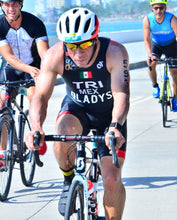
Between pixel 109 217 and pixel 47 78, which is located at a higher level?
pixel 47 78

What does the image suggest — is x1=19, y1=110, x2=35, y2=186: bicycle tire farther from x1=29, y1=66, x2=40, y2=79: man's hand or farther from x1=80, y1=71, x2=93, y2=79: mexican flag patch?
x1=80, y1=71, x2=93, y2=79: mexican flag patch

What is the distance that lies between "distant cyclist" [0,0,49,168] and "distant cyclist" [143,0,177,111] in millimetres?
4104

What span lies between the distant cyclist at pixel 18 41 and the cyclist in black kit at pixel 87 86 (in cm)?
174

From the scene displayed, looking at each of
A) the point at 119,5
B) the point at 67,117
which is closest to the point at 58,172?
the point at 67,117

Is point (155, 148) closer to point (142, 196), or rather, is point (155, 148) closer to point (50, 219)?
point (142, 196)

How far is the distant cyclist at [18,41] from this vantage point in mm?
6238

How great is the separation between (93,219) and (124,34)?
106 feet

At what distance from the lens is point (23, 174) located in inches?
249

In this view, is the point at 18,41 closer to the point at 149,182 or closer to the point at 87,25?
the point at 149,182

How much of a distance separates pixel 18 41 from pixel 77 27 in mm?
2437

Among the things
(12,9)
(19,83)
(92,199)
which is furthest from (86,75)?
(12,9)

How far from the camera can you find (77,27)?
160 inches

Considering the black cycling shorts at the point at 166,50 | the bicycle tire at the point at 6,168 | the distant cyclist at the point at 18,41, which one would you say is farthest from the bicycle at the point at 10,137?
the black cycling shorts at the point at 166,50

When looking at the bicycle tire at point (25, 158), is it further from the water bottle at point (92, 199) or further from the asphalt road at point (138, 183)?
the water bottle at point (92, 199)
